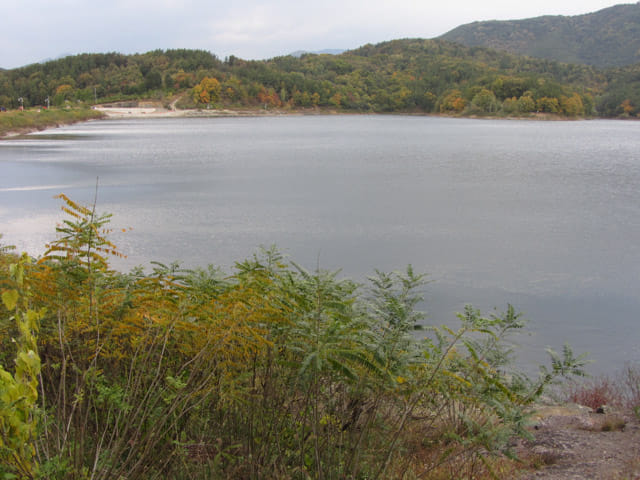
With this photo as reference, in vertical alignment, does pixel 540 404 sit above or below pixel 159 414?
below

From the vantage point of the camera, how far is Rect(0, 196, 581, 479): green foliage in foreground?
8.27 ft

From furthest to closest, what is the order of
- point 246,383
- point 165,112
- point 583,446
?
point 165,112, point 583,446, point 246,383

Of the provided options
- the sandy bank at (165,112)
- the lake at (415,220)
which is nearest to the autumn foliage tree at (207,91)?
the sandy bank at (165,112)

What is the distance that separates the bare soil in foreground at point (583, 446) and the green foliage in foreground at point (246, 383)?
72 cm

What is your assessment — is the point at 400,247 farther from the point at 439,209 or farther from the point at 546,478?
the point at 546,478

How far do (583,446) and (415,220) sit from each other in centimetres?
1203

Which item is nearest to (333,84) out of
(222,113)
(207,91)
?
(207,91)

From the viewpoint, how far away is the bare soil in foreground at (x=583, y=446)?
369cm

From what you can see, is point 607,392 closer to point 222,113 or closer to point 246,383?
point 246,383

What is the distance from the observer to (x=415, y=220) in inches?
638

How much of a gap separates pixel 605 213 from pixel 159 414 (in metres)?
17.6

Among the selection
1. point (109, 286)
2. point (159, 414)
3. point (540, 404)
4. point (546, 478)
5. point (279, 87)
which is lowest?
point (540, 404)

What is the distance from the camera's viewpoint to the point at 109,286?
13.3 feet

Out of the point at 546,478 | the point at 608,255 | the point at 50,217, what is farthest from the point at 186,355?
the point at 50,217
